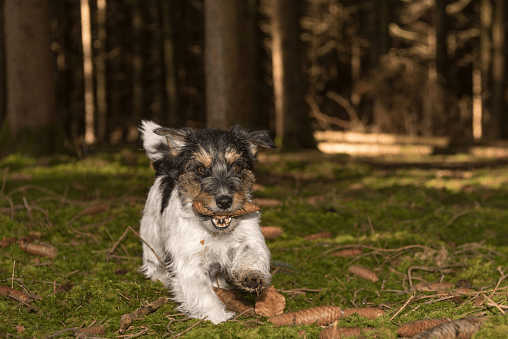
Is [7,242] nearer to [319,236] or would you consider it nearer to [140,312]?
[140,312]

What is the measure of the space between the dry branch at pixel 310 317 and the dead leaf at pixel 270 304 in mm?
159

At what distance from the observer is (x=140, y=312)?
12.4 feet

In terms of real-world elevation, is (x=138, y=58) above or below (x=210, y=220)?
above

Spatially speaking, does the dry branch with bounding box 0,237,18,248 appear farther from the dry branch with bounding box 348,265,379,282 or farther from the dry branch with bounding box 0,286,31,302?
the dry branch with bounding box 348,265,379,282

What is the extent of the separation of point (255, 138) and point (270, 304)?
1.54m

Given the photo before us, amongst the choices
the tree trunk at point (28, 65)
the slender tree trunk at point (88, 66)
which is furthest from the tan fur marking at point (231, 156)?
the slender tree trunk at point (88, 66)

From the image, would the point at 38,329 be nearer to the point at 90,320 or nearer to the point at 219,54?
the point at 90,320

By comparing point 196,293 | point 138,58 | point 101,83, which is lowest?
point 196,293

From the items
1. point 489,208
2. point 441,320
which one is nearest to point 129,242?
point 441,320

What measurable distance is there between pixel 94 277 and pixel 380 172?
329 inches

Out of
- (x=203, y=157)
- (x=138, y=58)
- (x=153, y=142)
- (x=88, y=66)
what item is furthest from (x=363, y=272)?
(x=138, y=58)

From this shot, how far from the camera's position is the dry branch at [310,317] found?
3.49m

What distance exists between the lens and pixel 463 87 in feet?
139

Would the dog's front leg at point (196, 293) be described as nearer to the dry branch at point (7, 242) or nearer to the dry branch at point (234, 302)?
the dry branch at point (234, 302)
